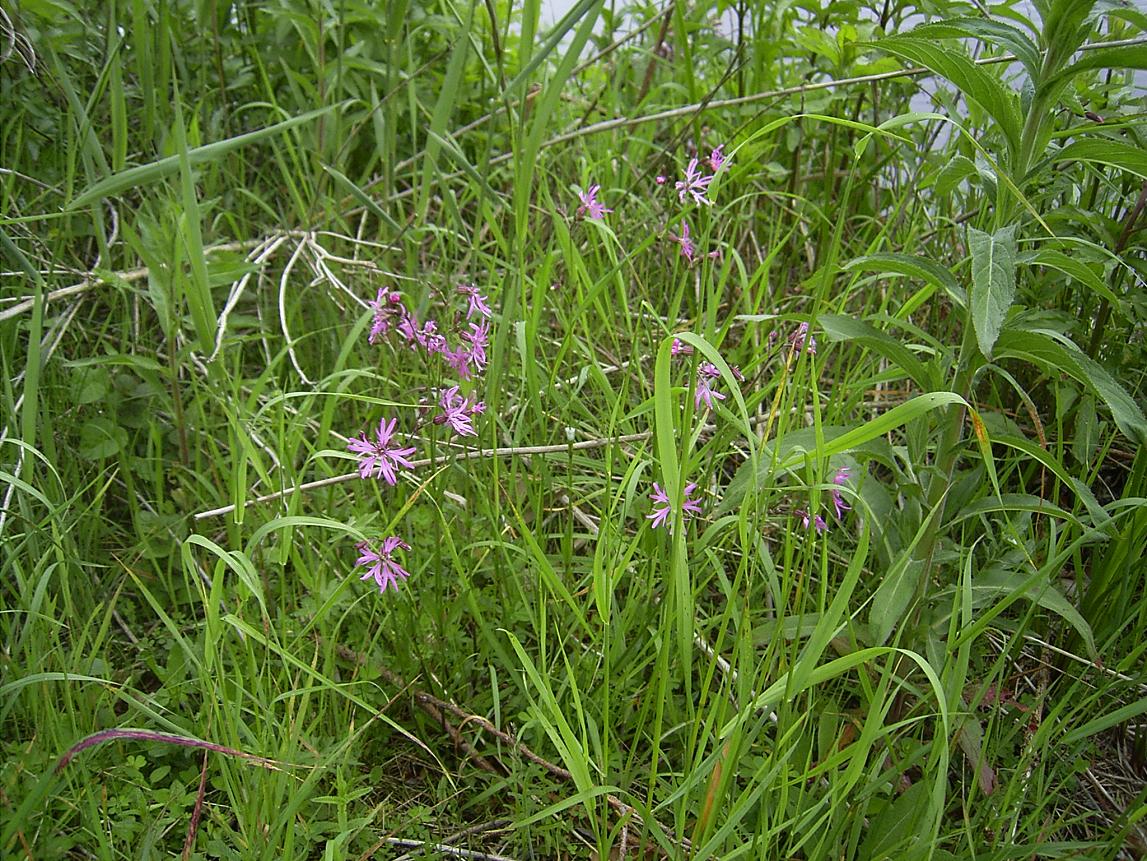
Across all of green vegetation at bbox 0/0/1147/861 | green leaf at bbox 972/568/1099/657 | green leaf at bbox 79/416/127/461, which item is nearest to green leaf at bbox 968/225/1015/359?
green vegetation at bbox 0/0/1147/861

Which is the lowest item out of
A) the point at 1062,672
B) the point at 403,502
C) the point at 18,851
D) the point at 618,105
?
the point at 1062,672

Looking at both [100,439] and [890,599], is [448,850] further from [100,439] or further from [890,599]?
[100,439]

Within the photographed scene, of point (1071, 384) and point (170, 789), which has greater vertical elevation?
→ point (1071, 384)

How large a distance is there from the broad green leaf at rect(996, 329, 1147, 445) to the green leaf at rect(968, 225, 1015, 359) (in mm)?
111

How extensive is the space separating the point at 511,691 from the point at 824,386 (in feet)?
3.29

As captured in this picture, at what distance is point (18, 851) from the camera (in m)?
1.18

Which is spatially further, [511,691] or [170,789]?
[511,691]

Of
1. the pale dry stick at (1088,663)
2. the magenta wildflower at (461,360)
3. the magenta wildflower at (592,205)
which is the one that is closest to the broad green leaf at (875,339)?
the pale dry stick at (1088,663)

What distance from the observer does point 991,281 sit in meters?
1.15

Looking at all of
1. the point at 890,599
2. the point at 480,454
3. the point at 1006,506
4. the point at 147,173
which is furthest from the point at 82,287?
the point at 1006,506

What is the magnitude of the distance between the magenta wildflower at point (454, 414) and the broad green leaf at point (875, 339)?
20.7 inches

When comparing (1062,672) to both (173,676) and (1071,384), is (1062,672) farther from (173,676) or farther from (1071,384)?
(173,676)

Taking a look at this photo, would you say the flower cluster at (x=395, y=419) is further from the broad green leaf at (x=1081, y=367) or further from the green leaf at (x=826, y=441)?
the broad green leaf at (x=1081, y=367)

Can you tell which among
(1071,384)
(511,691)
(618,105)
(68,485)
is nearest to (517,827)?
(511,691)
